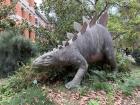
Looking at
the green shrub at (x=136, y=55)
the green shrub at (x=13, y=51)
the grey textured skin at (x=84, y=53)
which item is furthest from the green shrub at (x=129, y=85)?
the green shrub at (x=136, y=55)

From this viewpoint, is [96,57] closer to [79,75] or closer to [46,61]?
[79,75]

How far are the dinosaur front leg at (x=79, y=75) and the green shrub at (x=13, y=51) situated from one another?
6.20 metres

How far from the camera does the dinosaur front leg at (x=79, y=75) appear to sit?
8906 mm

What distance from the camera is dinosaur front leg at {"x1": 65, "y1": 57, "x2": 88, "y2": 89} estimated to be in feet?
29.2

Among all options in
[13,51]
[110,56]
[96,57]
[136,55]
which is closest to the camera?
[96,57]

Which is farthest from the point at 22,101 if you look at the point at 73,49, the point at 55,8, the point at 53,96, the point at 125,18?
the point at 125,18

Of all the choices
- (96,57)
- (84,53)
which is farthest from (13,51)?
(84,53)

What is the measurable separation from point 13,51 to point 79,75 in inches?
284

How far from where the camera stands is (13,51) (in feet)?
51.8

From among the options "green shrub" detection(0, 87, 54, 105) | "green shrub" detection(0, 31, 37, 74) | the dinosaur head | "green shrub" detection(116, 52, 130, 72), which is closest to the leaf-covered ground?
"green shrub" detection(0, 87, 54, 105)

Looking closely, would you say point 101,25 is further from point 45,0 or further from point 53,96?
point 45,0

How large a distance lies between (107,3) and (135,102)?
62.5 feet

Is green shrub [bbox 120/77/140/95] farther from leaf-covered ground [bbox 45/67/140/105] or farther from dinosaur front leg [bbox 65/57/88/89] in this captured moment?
dinosaur front leg [bbox 65/57/88/89]

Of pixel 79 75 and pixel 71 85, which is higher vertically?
pixel 79 75
